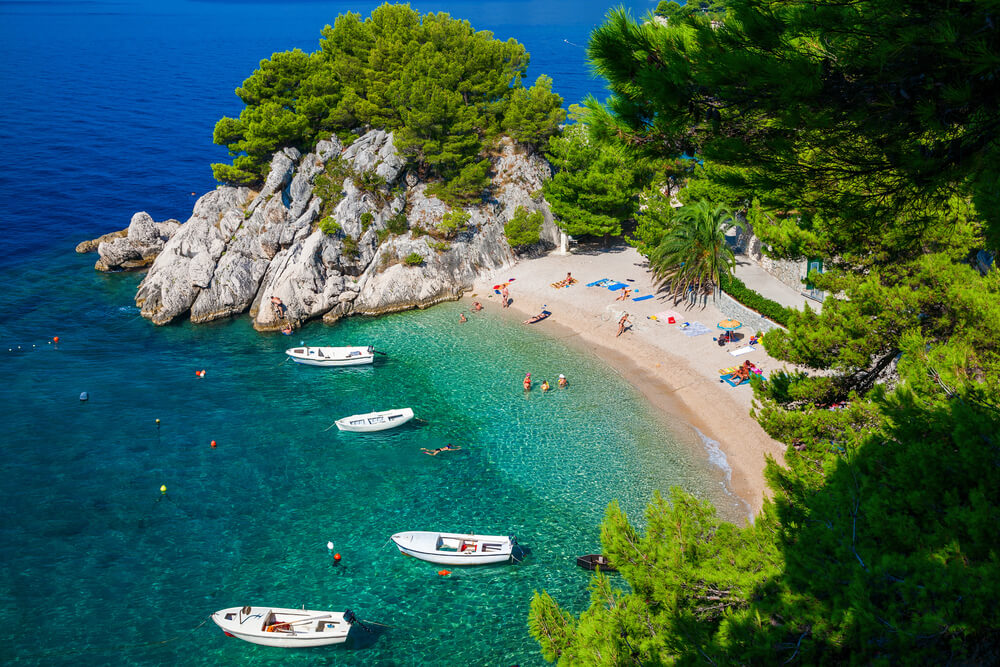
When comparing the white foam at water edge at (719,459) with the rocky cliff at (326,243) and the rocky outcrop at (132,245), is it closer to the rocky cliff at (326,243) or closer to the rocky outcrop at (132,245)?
the rocky cliff at (326,243)

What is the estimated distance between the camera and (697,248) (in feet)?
130

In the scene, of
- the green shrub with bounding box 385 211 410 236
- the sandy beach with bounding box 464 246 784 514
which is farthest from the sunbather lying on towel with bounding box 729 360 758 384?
the green shrub with bounding box 385 211 410 236

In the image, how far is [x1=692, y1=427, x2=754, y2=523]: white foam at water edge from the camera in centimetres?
2697

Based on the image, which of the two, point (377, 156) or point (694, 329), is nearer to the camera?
point (694, 329)

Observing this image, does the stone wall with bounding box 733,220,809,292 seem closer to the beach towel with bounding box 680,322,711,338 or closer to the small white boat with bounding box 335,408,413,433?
the beach towel with bounding box 680,322,711,338

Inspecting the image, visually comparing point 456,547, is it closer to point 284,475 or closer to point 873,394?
point 284,475

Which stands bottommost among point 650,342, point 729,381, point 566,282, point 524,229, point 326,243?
point 729,381

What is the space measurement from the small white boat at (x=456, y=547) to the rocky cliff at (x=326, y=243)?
77.9 feet

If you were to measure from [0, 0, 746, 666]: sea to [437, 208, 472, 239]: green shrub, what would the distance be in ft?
23.0

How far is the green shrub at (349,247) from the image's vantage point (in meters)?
47.4

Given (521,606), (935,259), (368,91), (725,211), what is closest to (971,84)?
(935,259)

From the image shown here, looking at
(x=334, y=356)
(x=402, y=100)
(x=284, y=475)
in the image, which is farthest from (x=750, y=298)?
(x=402, y=100)

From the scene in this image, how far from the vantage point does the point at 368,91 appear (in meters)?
54.8

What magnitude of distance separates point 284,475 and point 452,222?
25306 mm
